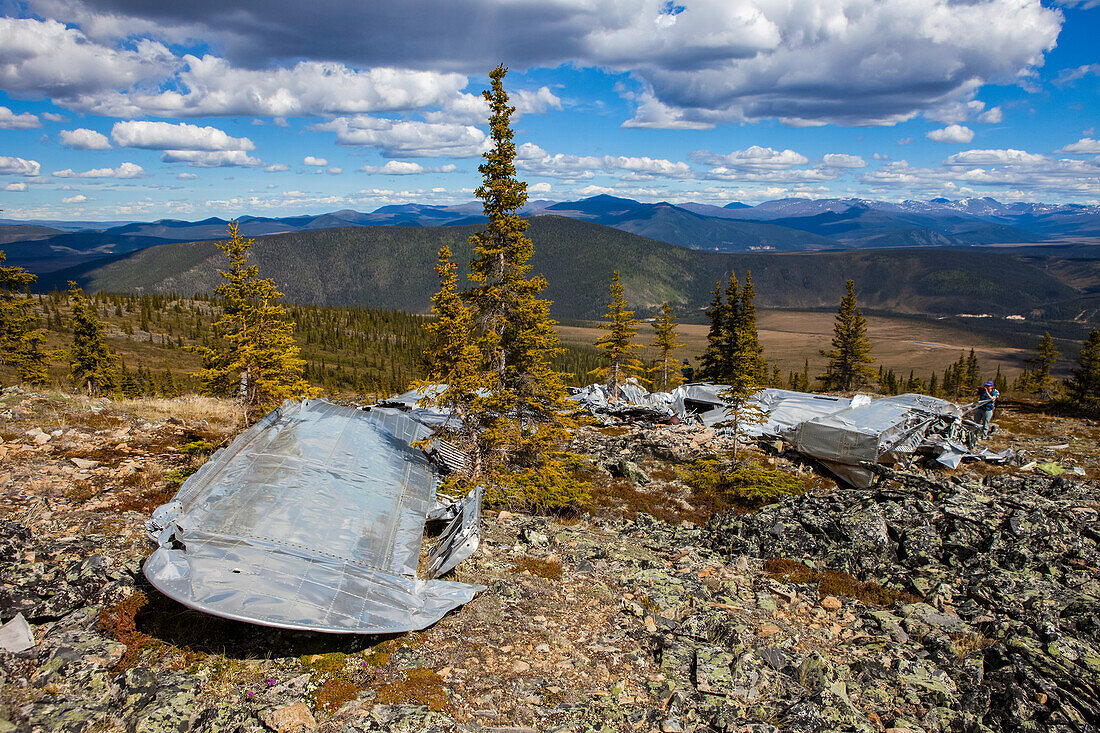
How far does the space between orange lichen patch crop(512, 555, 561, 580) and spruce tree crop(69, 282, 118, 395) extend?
1685 inches

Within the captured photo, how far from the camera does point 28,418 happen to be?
15.9 meters

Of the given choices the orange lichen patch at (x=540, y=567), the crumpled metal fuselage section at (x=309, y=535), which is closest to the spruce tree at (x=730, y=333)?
the orange lichen patch at (x=540, y=567)

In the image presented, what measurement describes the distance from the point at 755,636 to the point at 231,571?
7.71m

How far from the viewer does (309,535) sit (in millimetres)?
8258

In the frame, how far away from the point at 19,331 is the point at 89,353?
6099mm

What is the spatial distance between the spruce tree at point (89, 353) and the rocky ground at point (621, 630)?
107 ft

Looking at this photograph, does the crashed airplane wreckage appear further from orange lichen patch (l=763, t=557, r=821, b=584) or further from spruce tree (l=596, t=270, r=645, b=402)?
orange lichen patch (l=763, t=557, r=821, b=584)

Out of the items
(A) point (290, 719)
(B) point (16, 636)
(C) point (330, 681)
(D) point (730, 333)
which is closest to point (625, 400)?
(D) point (730, 333)

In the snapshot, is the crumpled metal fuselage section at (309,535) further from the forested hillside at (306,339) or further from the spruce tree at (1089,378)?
the forested hillside at (306,339)

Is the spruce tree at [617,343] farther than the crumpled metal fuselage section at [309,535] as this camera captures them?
Yes

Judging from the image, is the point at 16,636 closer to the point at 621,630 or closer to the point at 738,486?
the point at 621,630

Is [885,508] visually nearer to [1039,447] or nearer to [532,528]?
[532,528]

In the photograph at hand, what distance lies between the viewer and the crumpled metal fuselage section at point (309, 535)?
22.2 ft

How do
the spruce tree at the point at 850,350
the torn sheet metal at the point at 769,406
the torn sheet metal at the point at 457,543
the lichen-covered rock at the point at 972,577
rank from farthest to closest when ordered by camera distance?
the spruce tree at the point at 850,350
the torn sheet metal at the point at 769,406
the torn sheet metal at the point at 457,543
the lichen-covered rock at the point at 972,577
